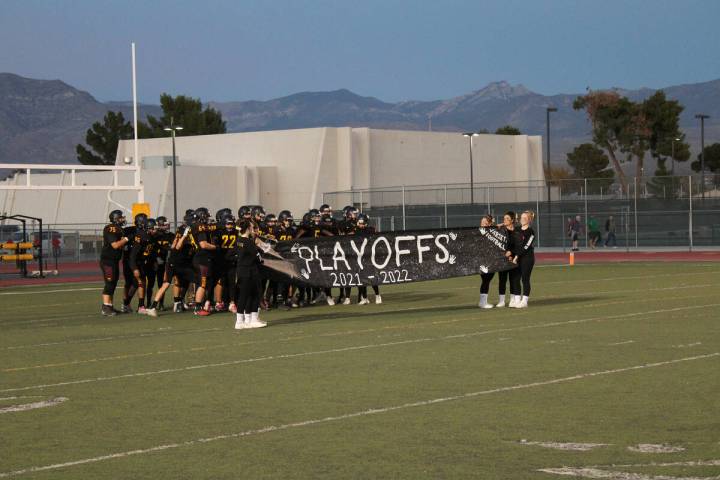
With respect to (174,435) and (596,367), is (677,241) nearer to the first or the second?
(596,367)

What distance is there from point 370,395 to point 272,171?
62072 mm

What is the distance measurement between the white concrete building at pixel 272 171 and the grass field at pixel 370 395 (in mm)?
49936

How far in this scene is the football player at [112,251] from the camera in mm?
21188

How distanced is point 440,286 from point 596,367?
15.4 m

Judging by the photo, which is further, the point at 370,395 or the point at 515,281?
the point at 515,281

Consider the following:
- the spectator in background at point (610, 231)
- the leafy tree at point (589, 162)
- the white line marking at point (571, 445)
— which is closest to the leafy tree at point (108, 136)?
the leafy tree at point (589, 162)

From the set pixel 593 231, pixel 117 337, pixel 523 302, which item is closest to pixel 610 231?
pixel 593 231

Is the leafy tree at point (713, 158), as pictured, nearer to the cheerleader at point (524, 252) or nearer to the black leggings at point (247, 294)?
the cheerleader at point (524, 252)

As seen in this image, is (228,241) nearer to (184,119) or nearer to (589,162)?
(184,119)

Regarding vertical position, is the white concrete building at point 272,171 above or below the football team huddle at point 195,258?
above

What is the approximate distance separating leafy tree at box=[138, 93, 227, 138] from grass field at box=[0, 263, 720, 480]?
95570 millimetres

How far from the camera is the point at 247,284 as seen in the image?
18.1 m

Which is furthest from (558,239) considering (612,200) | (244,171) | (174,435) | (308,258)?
(174,435)

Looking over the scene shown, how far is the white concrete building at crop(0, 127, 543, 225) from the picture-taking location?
69688 mm
